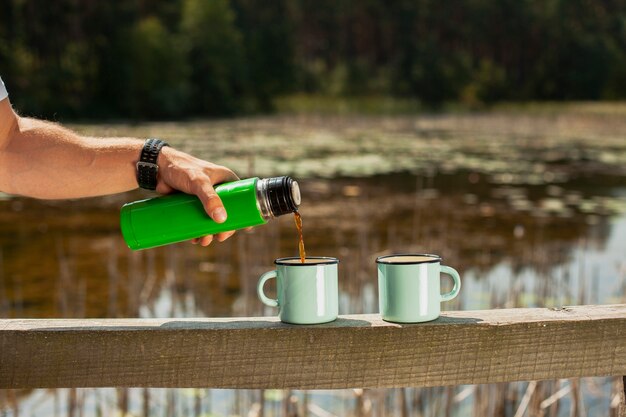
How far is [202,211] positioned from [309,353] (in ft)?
0.99

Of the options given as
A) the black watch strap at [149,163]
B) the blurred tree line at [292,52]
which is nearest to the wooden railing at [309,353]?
the black watch strap at [149,163]

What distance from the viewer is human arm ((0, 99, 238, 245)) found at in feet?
4.95

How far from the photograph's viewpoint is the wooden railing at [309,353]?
50.1 inches

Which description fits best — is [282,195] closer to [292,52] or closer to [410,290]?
[410,290]

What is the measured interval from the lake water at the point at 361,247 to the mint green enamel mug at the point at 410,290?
1.49m

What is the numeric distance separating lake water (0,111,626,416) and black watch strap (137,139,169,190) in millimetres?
1469

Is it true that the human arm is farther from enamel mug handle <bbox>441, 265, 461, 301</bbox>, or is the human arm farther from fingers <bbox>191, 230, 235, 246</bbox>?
enamel mug handle <bbox>441, 265, 461, 301</bbox>

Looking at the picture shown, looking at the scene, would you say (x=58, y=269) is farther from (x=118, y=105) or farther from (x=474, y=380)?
(x=118, y=105)

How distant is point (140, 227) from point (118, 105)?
29.5 meters

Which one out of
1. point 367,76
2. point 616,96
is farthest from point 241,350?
point 616,96

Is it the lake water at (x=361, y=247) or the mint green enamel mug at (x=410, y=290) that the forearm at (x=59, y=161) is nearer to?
the mint green enamel mug at (x=410, y=290)

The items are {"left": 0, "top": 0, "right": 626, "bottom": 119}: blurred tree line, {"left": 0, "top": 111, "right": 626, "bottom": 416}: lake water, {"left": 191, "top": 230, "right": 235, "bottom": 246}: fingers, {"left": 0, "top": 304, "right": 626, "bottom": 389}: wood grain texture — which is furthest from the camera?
{"left": 0, "top": 0, "right": 626, "bottom": 119}: blurred tree line

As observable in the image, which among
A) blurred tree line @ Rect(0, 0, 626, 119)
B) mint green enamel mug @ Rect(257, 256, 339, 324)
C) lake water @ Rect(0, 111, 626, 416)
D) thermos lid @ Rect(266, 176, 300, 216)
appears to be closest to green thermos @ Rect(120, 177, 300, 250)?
thermos lid @ Rect(266, 176, 300, 216)

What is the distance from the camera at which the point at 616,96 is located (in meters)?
50.3
